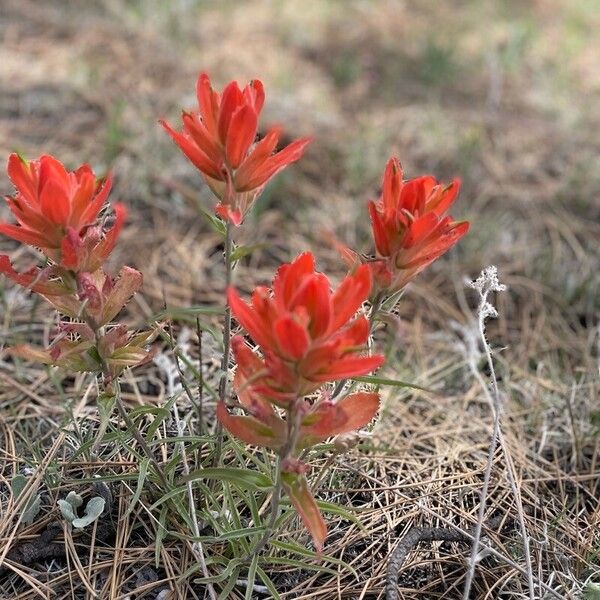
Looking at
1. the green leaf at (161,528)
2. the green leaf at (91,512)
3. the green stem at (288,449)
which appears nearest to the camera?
the green stem at (288,449)

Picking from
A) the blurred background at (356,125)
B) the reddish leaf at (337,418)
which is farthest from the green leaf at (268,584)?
the blurred background at (356,125)

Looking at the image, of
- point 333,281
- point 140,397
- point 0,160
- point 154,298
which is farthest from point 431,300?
point 0,160

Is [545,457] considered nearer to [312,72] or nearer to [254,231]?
[254,231]

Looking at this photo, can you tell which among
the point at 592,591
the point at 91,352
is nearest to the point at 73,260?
the point at 91,352

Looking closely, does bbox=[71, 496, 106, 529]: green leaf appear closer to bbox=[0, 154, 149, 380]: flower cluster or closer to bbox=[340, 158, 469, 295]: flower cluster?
bbox=[0, 154, 149, 380]: flower cluster

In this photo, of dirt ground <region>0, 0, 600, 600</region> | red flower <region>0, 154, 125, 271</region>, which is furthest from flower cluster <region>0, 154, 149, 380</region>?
dirt ground <region>0, 0, 600, 600</region>

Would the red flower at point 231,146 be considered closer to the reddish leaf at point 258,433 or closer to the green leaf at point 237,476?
the reddish leaf at point 258,433
